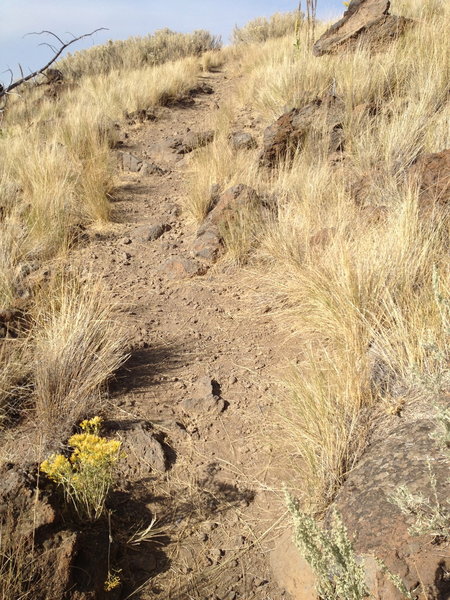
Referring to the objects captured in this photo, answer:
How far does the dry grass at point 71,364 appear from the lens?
8.89ft

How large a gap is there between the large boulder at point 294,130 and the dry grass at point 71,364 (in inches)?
120

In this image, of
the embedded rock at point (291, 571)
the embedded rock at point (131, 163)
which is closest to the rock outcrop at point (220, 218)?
the embedded rock at point (131, 163)

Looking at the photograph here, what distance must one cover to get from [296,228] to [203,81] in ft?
27.2

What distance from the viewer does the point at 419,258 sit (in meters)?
3.10

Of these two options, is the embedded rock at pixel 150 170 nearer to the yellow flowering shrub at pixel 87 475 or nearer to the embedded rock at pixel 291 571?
the yellow flowering shrub at pixel 87 475

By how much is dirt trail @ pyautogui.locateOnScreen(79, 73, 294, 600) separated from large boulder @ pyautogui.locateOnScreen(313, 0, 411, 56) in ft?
13.2

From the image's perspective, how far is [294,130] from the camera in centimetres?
562

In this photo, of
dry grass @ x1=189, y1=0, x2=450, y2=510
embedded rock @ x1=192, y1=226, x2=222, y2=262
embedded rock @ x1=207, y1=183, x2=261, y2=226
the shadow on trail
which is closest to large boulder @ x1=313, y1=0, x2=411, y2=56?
dry grass @ x1=189, y1=0, x2=450, y2=510

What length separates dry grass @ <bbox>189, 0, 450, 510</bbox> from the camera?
7.93ft

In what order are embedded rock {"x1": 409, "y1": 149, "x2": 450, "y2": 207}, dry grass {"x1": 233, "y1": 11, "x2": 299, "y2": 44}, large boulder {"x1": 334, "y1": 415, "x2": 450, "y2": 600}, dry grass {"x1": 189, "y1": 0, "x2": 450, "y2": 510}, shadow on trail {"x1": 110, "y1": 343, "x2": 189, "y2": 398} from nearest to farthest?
large boulder {"x1": 334, "y1": 415, "x2": 450, "y2": 600} < dry grass {"x1": 189, "y1": 0, "x2": 450, "y2": 510} < shadow on trail {"x1": 110, "y1": 343, "x2": 189, "y2": 398} < embedded rock {"x1": 409, "y1": 149, "x2": 450, "y2": 207} < dry grass {"x1": 233, "y1": 11, "x2": 299, "y2": 44}

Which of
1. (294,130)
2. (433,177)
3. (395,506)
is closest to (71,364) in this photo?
(395,506)

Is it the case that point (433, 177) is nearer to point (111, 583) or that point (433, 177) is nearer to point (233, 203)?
point (233, 203)

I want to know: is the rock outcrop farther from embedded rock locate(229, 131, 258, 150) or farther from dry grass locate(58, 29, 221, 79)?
dry grass locate(58, 29, 221, 79)

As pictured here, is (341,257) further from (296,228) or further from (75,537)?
(75,537)
